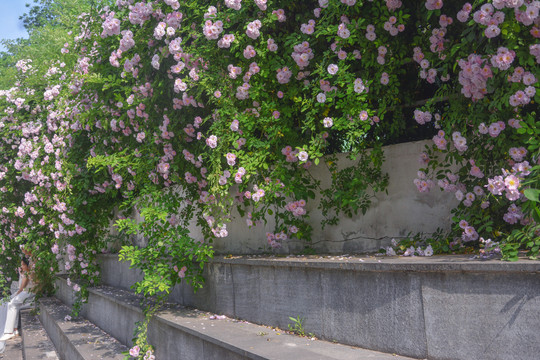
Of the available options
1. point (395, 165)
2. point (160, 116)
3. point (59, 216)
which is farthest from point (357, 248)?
point (59, 216)

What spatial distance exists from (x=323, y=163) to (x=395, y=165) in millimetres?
733

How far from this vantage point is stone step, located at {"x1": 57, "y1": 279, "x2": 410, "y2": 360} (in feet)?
11.6

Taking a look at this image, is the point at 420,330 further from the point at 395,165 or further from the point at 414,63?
the point at 414,63

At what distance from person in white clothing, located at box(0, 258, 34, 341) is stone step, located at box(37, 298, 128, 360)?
95cm

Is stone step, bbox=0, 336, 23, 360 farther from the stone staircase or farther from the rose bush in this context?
the rose bush

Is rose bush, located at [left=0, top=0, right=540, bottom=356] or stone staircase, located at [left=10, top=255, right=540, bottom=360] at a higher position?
rose bush, located at [left=0, top=0, right=540, bottom=356]

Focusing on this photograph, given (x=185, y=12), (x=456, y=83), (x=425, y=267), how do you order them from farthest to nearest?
(x=185, y=12)
(x=456, y=83)
(x=425, y=267)

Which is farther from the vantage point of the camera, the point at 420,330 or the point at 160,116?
the point at 160,116

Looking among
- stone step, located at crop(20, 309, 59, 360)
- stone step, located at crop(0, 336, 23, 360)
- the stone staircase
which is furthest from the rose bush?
stone step, located at crop(0, 336, 23, 360)

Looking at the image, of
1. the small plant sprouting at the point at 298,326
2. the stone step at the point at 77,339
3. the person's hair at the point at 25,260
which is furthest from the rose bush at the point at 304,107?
the person's hair at the point at 25,260

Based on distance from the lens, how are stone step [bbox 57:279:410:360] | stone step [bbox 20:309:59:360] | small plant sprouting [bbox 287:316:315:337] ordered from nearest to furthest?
stone step [bbox 57:279:410:360] < small plant sprouting [bbox 287:316:315:337] < stone step [bbox 20:309:59:360]

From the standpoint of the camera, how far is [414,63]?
420cm

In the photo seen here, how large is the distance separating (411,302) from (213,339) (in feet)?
5.79

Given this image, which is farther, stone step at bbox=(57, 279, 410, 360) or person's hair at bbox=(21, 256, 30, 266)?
person's hair at bbox=(21, 256, 30, 266)
